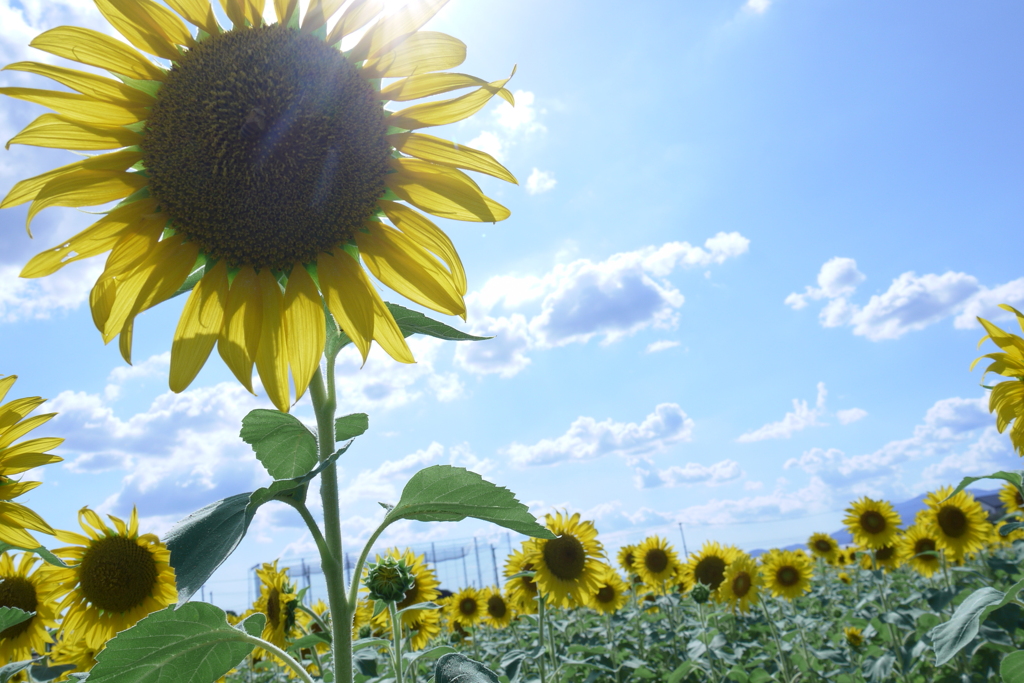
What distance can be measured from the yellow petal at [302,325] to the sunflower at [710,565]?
335 inches

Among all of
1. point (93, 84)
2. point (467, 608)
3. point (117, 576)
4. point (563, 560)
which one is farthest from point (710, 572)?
point (93, 84)

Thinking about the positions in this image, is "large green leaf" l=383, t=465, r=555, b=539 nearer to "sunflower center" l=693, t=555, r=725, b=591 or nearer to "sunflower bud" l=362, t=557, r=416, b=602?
"sunflower bud" l=362, t=557, r=416, b=602

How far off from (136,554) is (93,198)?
8.91 ft

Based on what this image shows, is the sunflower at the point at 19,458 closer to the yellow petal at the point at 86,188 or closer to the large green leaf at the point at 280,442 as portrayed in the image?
the yellow petal at the point at 86,188

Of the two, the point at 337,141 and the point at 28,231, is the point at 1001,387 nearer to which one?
the point at 337,141

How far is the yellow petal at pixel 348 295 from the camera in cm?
157

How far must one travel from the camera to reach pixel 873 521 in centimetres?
993

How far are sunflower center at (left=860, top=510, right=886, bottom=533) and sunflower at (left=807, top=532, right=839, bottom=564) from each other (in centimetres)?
176

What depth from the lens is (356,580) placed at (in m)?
1.57

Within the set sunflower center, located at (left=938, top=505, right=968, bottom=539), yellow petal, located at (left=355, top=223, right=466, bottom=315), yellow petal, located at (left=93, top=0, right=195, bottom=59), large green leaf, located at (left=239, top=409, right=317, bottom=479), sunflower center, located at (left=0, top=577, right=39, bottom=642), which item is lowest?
sunflower center, located at (left=938, top=505, right=968, bottom=539)

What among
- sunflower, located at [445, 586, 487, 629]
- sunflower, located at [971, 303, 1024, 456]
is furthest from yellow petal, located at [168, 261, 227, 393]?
sunflower, located at [445, 586, 487, 629]

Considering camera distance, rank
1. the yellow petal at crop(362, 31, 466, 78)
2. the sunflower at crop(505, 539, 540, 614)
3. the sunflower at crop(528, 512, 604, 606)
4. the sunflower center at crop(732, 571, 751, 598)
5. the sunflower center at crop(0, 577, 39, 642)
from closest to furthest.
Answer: the yellow petal at crop(362, 31, 466, 78)
the sunflower center at crop(0, 577, 39, 642)
the sunflower at crop(528, 512, 604, 606)
the sunflower at crop(505, 539, 540, 614)
the sunflower center at crop(732, 571, 751, 598)

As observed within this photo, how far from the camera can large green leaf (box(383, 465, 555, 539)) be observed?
1.48 metres

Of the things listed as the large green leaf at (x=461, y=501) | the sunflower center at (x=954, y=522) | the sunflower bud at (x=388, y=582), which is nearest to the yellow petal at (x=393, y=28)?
the large green leaf at (x=461, y=501)
